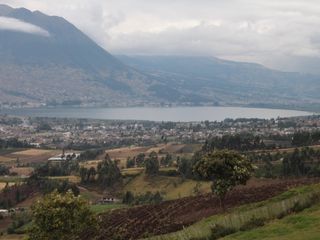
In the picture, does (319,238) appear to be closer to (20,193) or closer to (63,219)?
(63,219)

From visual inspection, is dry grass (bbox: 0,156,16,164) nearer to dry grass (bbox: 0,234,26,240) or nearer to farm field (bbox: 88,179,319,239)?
dry grass (bbox: 0,234,26,240)

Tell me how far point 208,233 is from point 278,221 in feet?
7.20

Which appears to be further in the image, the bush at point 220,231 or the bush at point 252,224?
Answer: the bush at point 252,224

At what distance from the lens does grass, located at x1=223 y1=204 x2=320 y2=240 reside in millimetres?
14093

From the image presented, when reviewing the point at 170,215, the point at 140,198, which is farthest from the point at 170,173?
the point at 170,215

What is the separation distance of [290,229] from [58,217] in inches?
585

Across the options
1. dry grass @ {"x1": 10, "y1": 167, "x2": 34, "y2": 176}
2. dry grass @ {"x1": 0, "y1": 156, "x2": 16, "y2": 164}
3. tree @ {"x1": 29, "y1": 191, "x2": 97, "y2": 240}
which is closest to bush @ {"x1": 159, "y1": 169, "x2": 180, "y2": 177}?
dry grass @ {"x1": 10, "y1": 167, "x2": 34, "y2": 176}

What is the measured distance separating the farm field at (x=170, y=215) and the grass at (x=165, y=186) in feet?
93.4

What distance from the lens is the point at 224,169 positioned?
1169 inches

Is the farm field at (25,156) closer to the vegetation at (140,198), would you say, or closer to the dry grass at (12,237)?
the vegetation at (140,198)

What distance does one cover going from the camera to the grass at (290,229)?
555 inches

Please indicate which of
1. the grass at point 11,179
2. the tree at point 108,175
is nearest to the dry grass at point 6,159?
the grass at point 11,179

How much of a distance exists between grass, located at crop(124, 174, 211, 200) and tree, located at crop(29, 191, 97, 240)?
145 feet

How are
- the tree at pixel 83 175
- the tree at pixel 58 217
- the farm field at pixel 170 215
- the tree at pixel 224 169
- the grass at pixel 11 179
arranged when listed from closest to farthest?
the tree at pixel 58 217 < the tree at pixel 224 169 < the farm field at pixel 170 215 < the tree at pixel 83 175 < the grass at pixel 11 179
